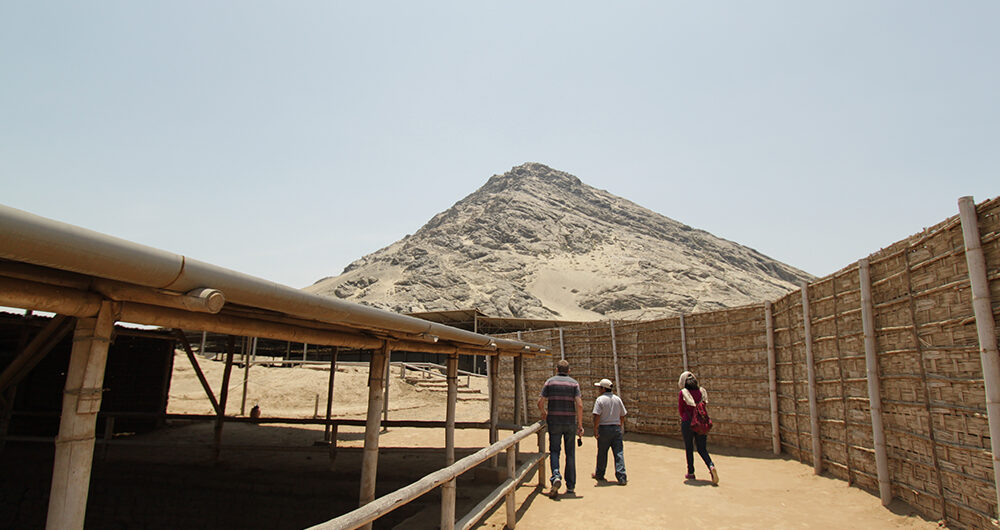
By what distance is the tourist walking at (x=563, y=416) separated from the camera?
21.7 feet

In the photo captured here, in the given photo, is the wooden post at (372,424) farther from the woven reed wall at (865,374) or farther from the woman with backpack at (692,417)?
the woven reed wall at (865,374)

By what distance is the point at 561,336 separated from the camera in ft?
41.9

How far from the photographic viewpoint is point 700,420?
22.9 feet

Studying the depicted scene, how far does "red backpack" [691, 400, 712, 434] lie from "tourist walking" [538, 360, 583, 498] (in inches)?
64.2

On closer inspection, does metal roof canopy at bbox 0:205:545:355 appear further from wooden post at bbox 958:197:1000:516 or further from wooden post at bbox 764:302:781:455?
wooden post at bbox 764:302:781:455

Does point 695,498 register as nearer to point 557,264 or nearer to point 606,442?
point 606,442

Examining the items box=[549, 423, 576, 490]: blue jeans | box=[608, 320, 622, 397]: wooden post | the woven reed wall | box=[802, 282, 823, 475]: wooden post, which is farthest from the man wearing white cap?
box=[608, 320, 622, 397]: wooden post

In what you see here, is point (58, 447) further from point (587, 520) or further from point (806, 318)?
point (806, 318)

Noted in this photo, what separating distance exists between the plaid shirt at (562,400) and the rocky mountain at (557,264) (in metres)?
44.9

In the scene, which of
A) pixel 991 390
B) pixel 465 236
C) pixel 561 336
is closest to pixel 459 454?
pixel 561 336

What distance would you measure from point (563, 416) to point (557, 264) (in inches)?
2527

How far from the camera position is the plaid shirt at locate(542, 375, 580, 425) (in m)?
6.70

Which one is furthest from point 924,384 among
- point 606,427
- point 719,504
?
point 606,427

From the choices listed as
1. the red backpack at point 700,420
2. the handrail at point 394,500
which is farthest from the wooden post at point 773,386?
the handrail at point 394,500
